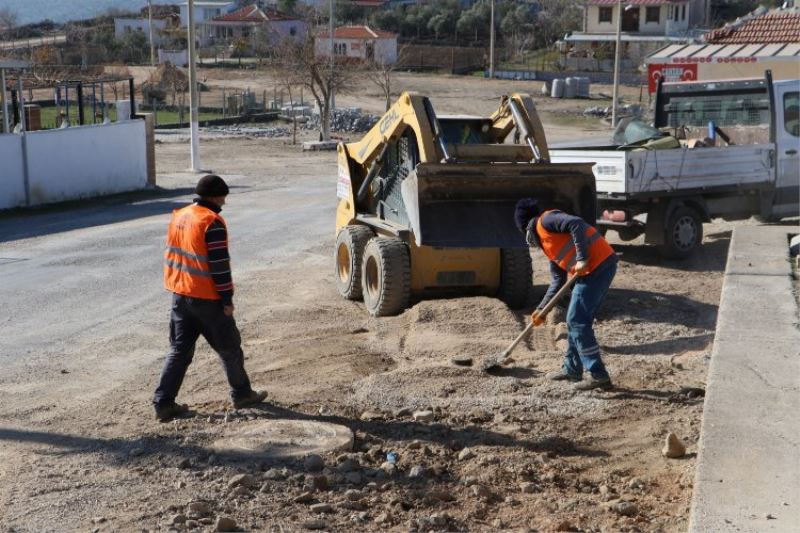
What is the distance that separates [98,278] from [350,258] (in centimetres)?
370

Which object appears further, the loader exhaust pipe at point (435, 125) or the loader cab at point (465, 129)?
the loader cab at point (465, 129)

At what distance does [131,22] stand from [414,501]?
323 feet

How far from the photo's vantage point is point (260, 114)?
53.5m

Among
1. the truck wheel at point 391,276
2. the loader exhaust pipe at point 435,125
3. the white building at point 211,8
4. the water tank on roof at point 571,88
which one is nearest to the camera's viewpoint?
the loader exhaust pipe at point 435,125

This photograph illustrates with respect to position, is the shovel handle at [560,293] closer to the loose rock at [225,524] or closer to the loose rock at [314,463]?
the loose rock at [314,463]

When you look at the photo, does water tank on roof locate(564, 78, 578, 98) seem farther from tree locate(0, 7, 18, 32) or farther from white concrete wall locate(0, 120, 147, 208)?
tree locate(0, 7, 18, 32)

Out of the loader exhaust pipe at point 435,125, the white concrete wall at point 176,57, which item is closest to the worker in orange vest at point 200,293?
the loader exhaust pipe at point 435,125

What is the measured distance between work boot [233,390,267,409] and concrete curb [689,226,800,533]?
3156 mm

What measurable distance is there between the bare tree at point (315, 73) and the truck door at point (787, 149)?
84.0ft

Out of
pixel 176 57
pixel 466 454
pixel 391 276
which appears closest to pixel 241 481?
pixel 466 454

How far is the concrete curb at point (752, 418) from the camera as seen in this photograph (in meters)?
5.42

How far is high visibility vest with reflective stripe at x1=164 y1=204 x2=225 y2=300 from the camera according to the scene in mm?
7742

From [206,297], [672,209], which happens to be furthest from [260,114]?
[206,297]

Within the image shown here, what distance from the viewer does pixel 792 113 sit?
16734 millimetres
